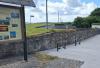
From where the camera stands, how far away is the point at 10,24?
31.9 feet

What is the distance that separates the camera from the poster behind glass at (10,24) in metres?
9.34

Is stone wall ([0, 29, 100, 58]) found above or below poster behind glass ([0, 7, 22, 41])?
below

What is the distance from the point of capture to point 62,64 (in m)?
9.31

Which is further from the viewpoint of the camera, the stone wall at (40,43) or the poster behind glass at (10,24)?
the stone wall at (40,43)

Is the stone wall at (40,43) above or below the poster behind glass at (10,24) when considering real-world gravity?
below

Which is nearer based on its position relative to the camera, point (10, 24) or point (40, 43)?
point (10, 24)

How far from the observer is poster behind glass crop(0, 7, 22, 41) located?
30.7 feet

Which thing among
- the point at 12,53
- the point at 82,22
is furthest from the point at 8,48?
the point at 82,22

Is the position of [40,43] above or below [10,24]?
below

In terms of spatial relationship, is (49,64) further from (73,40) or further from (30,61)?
(73,40)

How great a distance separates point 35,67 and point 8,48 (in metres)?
2.33

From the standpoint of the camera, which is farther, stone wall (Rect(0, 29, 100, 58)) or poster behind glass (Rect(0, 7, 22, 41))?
stone wall (Rect(0, 29, 100, 58))

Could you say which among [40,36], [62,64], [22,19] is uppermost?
[22,19]

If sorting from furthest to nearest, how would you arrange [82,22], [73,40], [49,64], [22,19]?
[82,22], [73,40], [22,19], [49,64]
